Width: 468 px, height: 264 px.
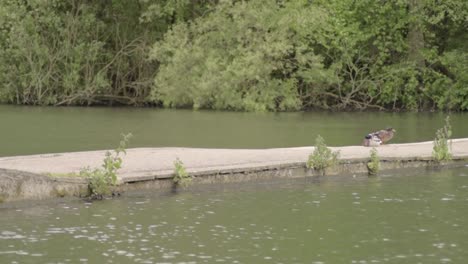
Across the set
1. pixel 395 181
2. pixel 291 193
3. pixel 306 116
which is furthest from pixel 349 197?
pixel 306 116

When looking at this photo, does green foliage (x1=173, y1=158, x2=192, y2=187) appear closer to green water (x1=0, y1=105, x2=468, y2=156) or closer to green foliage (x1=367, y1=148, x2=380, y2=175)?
green foliage (x1=367, y1=148, x2=380, y2=175)

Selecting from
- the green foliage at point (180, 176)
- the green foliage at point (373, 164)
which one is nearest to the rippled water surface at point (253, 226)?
the green foliage at point (180, 176)

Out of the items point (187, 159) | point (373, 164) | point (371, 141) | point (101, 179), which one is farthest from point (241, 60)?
point (101, 179)

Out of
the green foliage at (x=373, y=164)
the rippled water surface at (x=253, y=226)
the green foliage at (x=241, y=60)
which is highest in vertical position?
the green foliage at (x=241, y=60)

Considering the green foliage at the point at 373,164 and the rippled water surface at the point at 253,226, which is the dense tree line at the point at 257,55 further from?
the rippled water surface at the point at 253,226

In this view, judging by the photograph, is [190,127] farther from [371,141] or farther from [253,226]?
[253,226]

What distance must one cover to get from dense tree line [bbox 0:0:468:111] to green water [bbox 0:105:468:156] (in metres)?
2.06

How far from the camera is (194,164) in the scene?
800 inches

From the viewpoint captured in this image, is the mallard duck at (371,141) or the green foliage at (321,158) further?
the mallard duck at (371,141)

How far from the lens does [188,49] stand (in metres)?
45.7

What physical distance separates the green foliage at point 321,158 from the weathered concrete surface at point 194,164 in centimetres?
19

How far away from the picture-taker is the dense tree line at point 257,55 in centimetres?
4388

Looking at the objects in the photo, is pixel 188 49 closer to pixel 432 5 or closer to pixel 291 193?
pixel 432 5

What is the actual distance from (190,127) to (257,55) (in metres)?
9.70
